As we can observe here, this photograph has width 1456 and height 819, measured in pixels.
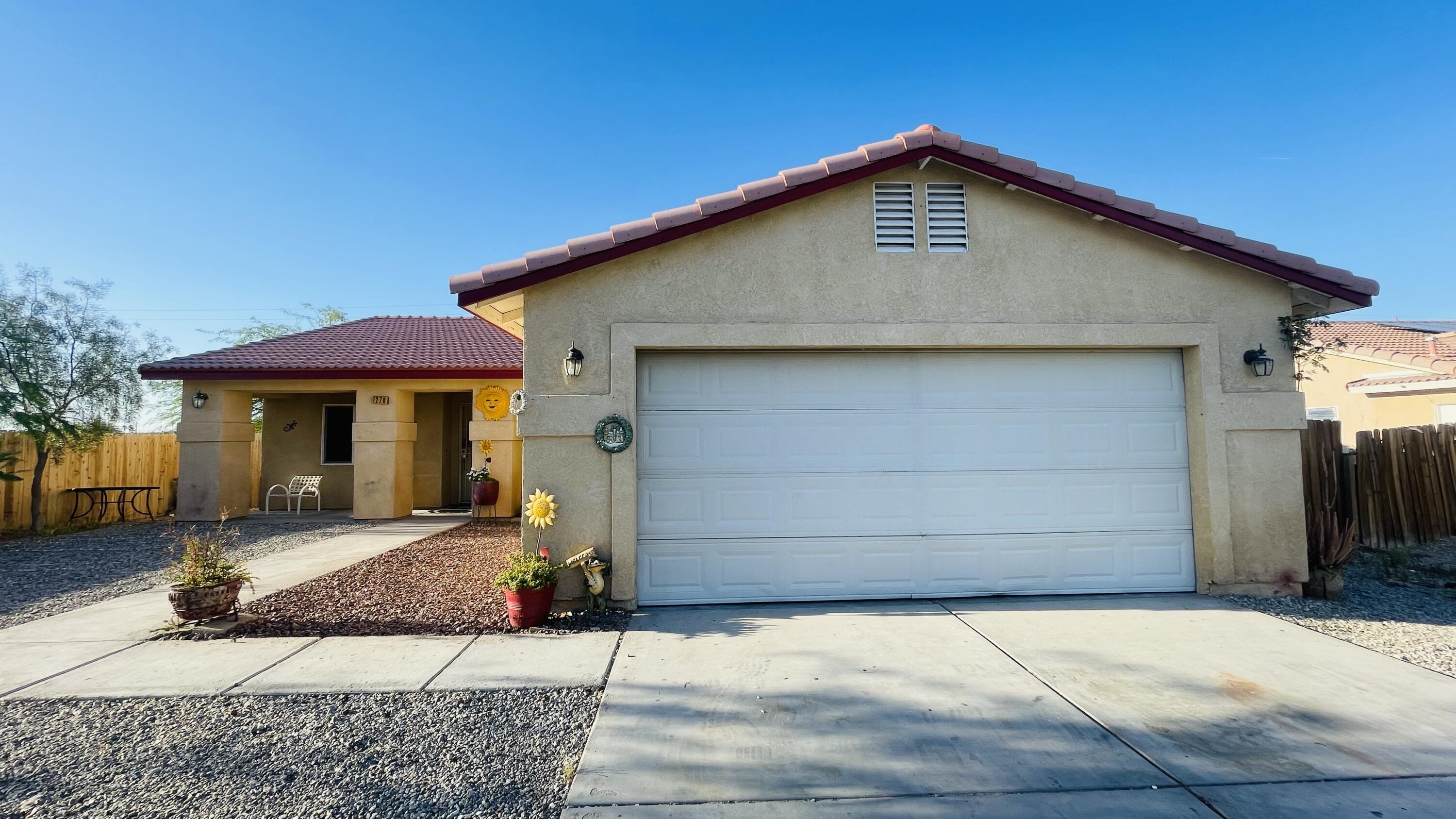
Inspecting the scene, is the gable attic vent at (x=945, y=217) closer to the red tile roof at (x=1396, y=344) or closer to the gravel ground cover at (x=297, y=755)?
the gravel ground cover at (x=297, y=755)

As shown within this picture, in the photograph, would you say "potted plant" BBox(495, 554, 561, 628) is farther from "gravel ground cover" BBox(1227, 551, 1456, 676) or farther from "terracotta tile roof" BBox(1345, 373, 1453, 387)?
"terracotta tile roof" BBox(1345, 373, 1453, 387)

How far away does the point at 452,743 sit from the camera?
3350 millimetres

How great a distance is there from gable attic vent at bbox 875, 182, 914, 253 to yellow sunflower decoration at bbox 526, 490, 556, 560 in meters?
3.59

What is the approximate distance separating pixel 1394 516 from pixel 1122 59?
693 cm

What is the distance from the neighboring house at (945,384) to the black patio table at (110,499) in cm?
1131

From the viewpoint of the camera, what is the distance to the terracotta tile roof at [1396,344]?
13.8 meters

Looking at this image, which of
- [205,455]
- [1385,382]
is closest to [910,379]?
[205,455]

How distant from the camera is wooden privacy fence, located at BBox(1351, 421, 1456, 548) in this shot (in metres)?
8.11

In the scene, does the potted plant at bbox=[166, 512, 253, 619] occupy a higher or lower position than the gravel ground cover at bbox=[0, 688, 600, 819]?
higher

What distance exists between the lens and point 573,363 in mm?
5602

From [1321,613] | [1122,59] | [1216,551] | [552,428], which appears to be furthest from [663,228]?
[1122,59]

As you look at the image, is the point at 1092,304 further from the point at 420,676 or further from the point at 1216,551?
the point at 420,676

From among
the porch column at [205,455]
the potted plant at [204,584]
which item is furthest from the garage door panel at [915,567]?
the porch column at [205,455]

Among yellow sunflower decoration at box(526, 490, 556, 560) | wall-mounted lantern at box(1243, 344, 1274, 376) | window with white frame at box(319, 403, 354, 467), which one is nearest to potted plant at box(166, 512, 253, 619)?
yellow sunflower decoration at box(526, 490, 556, 560)
